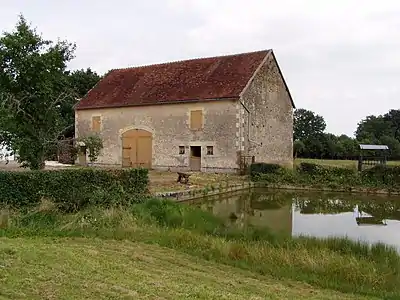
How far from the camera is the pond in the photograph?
10519mm

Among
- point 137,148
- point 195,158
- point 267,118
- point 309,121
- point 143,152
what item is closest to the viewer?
point 195,158

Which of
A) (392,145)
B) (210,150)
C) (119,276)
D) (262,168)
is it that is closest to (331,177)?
(262,168)

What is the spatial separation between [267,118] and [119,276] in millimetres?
20209

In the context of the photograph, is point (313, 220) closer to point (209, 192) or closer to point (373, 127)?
point (209, 192)

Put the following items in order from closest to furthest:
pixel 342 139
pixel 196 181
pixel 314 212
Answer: pixel 314 212 < pixel 196 181 < pixel 342 139

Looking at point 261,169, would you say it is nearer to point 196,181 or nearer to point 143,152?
point 196,181

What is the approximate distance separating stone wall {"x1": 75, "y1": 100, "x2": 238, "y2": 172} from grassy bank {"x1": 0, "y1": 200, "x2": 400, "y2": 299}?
12197mm

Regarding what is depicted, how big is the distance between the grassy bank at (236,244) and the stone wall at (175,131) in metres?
12.2

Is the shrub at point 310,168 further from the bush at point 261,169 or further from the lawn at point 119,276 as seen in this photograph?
the lawn at point 119,276

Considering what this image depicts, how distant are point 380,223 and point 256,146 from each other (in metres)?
11.5

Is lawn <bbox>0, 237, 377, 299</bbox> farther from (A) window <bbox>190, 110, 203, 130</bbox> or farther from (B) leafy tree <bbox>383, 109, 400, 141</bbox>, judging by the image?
(B) leafy tree <bbox>383, 109, 400, 141</bbox>

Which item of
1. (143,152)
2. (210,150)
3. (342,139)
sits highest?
(342,139)

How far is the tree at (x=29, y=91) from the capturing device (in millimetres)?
11414

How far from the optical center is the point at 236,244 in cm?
720
